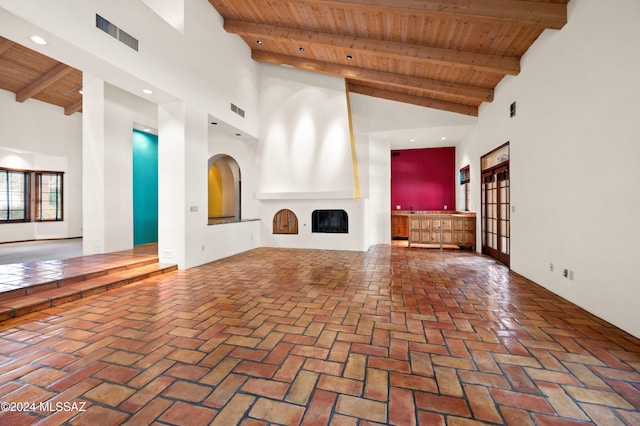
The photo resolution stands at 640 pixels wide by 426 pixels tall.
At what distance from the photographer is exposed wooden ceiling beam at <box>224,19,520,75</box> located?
4.25 meters

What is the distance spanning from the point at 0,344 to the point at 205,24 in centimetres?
531

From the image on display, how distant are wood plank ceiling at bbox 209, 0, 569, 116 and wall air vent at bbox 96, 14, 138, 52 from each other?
2215 millimetres

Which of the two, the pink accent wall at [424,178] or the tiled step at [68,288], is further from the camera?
the pink accent wall at [424,178]

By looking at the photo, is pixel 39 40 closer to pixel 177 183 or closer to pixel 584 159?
pixel 177 183

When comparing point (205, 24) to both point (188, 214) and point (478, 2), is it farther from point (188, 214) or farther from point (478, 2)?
point (478, 2)

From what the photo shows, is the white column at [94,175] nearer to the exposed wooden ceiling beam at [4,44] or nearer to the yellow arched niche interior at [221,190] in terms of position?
the exposed wooden ceiling beam at [4,44]

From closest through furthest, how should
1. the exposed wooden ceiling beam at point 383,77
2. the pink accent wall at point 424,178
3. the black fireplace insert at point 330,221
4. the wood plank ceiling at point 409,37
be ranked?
1. the wood plank ceiling at point 409,37
2. the exposed wooden ceiling beam at point 383,77
3. the black fireplace insert at point 330,221
4. the pink accent wall at point 424,178

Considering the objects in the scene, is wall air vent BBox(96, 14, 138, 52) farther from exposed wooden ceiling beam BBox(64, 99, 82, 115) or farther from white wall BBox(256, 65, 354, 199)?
exposed wooden ceiling beam BBox(64, 99, 82, 115)

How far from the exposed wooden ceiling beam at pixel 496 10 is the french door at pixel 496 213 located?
2321mm

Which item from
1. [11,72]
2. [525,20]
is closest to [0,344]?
[525,20]

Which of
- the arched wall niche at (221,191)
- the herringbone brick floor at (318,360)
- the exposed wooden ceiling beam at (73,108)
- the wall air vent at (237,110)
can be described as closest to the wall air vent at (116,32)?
the wall air vent at (237,110)

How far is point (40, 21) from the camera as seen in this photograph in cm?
258

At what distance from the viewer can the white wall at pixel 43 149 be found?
6.80 m

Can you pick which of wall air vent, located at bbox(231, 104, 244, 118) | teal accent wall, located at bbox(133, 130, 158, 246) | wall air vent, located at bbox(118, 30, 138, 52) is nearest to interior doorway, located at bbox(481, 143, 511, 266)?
wall air vent, located at bbox(231, 104, 244, 118)
